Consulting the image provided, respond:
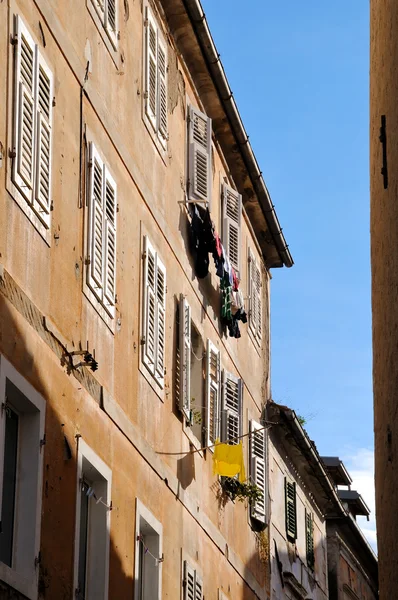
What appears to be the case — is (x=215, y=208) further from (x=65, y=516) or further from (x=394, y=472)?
(x=65, y=516)

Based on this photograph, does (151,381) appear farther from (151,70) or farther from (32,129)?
(32,129)

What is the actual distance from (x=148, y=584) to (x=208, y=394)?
13.5ft

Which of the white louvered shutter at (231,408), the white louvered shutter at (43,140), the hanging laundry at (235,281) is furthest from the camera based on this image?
the hanging laundry at (235,281)

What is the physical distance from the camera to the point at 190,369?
794 inches

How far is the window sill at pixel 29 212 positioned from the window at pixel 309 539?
1732cm

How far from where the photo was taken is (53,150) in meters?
13.6

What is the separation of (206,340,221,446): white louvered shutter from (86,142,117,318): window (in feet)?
16.7

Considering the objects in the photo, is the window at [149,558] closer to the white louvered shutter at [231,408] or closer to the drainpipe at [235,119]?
the white louvered shutter at [231,408]

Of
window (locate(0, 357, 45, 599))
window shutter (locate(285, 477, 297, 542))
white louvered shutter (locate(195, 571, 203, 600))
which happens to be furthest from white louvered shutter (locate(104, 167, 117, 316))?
window shutter (locate(285, 477, 297, 542))

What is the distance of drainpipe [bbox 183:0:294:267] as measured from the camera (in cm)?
2017

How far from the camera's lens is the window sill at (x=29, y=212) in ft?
40.6

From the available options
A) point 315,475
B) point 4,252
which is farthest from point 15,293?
point 315,475

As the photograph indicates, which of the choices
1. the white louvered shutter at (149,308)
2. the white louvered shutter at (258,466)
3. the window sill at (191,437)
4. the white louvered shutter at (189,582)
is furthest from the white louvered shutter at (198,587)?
the white louvered shutter at (258,466)

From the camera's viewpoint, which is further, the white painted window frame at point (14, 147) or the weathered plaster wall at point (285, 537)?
the weathered plaster wall at point (285, 537)
